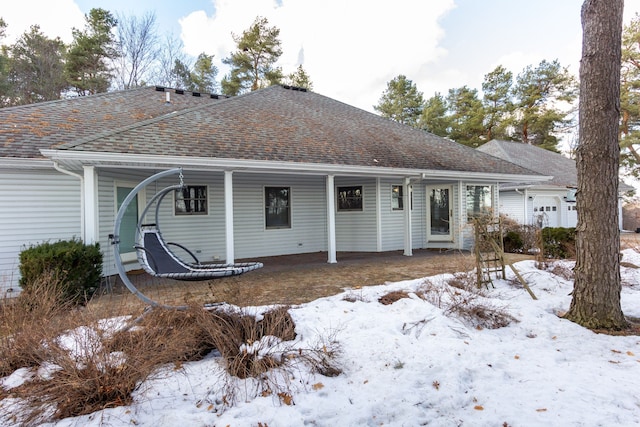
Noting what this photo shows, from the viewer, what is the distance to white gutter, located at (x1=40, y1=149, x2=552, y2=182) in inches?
225

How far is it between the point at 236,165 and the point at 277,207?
3511 millimetres

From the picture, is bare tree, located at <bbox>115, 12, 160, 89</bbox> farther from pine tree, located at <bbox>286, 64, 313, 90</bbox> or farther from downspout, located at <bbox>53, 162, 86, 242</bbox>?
downspout, located at <bbox>53, 162, 86, 242</bbox>

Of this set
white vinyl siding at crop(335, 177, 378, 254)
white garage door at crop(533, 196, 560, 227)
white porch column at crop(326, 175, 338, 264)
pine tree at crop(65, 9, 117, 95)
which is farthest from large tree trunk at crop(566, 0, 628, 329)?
pine tree at crop(65, 9, 117, 95)

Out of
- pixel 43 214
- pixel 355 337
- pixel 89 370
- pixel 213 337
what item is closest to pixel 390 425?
pixel 355 337

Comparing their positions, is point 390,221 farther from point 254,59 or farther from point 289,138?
point 254,59

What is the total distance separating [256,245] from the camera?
32.8ft

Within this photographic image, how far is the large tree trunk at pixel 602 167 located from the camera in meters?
4.19

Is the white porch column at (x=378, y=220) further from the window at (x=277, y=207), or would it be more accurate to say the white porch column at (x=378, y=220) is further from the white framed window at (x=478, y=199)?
the white framed window at (x=478, y=199)

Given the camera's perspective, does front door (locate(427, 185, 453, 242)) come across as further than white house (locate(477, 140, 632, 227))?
No

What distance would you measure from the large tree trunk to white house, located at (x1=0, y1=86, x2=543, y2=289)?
492 cm

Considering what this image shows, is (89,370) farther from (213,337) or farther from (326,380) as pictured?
(326,380)

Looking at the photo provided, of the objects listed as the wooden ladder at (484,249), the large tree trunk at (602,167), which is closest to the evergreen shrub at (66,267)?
the wooden ladder at (484,249)

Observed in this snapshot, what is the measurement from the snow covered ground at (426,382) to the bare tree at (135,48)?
21072 millimetres

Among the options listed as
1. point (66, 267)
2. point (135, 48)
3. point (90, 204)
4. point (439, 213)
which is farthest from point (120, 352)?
point (135, 48)
